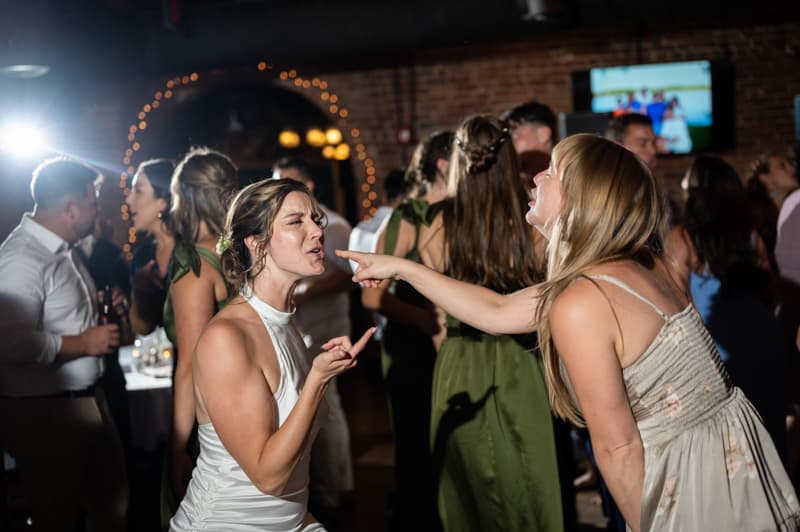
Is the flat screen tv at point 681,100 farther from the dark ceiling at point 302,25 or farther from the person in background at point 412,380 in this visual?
the person in background at point 412,380

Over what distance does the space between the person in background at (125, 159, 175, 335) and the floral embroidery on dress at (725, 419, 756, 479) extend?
6.92 ft

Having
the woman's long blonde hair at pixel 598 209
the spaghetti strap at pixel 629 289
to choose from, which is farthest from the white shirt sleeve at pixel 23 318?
the spaghetti strap at pixel 629 289

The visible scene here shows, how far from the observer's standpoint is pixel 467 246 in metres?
2.68

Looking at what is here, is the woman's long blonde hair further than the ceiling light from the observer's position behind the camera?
No

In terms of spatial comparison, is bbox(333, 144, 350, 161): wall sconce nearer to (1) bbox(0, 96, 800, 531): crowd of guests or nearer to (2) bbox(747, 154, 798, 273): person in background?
(1) bbox(0, 96, 800, 531): crowd of guests

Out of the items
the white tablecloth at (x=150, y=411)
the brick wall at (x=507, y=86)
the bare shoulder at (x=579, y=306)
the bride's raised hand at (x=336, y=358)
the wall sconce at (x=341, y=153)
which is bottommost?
the white tablecloth at (x=150, y=411)

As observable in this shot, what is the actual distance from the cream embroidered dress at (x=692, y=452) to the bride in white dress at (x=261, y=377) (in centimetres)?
57

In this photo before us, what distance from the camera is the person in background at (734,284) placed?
3098 millimetres

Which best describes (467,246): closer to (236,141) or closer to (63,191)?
(63,191)

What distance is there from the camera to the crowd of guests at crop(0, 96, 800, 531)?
151 centimetres

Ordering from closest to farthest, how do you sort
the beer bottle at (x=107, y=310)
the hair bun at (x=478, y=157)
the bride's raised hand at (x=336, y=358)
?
the bride's raised hand at (x=336, y=358) → the hair bun at (x=478, y=157) → the beer bottle at (x=107, y=310)

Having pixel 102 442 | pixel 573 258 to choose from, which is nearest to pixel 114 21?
pixel 102 442

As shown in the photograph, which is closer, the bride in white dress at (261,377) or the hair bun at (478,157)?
the bride in white dress at (261,377)

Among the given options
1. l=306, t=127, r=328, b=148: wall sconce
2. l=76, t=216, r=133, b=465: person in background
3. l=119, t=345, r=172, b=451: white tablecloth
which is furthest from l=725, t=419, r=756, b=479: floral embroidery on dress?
l=306, t=127, r=328, b=148: wall sconce
